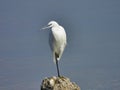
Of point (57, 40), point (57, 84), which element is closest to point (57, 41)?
point (57, 40)

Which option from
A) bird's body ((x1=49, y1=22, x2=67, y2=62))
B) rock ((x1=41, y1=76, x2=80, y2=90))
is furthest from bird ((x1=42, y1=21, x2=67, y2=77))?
rock ((x1=41, y1=76, x2=80, y2=90))

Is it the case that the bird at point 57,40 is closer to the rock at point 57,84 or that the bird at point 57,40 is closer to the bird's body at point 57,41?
the bird's body at point 57,41

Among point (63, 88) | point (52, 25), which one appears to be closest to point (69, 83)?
point (63, 88)

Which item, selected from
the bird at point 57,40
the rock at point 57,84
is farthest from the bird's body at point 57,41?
the rock at point 57,84

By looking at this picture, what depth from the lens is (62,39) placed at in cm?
2738

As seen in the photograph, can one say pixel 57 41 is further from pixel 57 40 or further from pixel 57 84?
pixel 57 84

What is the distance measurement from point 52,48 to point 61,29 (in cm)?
220

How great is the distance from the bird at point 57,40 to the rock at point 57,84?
3.11 metres

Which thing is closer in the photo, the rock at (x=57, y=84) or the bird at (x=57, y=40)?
the rock at (x=57, y=84)

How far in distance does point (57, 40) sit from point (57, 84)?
5.41 m

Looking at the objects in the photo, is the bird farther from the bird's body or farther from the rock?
the rock

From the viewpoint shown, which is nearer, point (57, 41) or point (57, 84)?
point (57, 84)

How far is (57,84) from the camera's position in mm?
22734

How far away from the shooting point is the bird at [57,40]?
25656 millimetres
